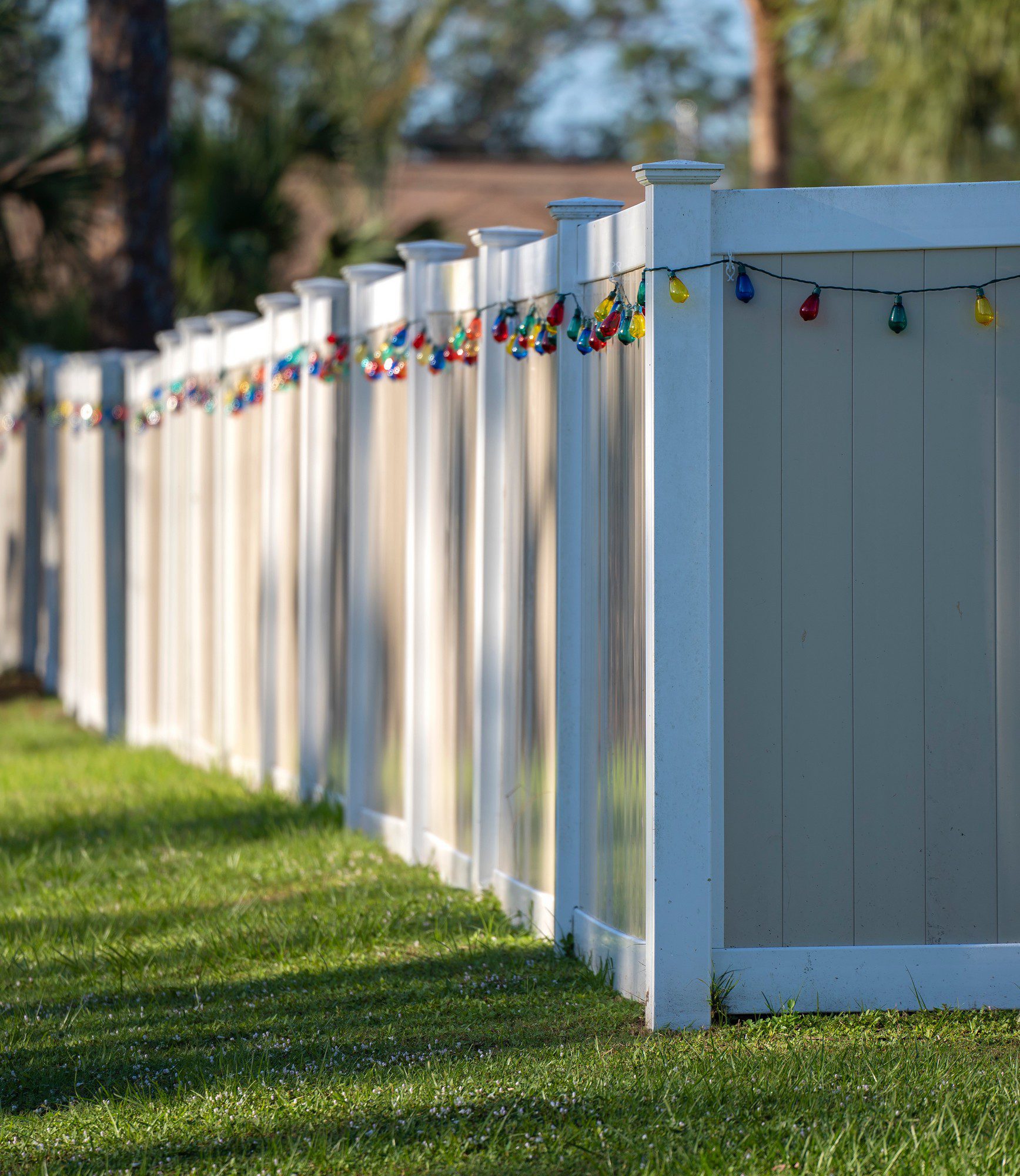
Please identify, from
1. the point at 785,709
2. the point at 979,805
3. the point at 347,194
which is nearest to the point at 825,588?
the point at 785,709

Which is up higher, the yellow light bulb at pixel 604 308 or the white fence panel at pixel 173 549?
the yellow light bulb at pixel 604 308

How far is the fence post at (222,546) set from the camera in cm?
877

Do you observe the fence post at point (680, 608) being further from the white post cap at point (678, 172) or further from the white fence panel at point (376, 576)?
the white fence panel at point (376, 576)

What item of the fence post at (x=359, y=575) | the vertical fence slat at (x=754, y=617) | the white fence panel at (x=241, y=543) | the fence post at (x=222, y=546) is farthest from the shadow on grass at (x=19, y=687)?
the vertical fence slat at (x=754, y=617)

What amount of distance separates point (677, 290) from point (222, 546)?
16.4 feet

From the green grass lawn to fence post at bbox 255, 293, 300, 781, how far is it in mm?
1826

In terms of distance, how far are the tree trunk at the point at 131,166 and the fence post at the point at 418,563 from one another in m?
5.87

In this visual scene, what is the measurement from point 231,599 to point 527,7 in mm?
29066

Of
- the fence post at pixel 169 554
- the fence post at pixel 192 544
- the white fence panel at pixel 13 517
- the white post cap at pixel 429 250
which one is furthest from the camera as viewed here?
the white fence panel at pixel 13 517

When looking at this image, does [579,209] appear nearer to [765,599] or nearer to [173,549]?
[765,599]

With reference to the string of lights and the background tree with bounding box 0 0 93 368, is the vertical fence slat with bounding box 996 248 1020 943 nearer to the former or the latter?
the string of lights

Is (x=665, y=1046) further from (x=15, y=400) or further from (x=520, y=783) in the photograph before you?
(x=15, y=400)

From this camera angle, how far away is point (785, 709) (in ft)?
14.7

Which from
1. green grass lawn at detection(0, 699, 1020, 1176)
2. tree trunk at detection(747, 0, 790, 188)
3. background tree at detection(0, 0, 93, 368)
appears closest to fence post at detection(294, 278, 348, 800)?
green grass lawn at detection(0, 699, 1020, 1176)
